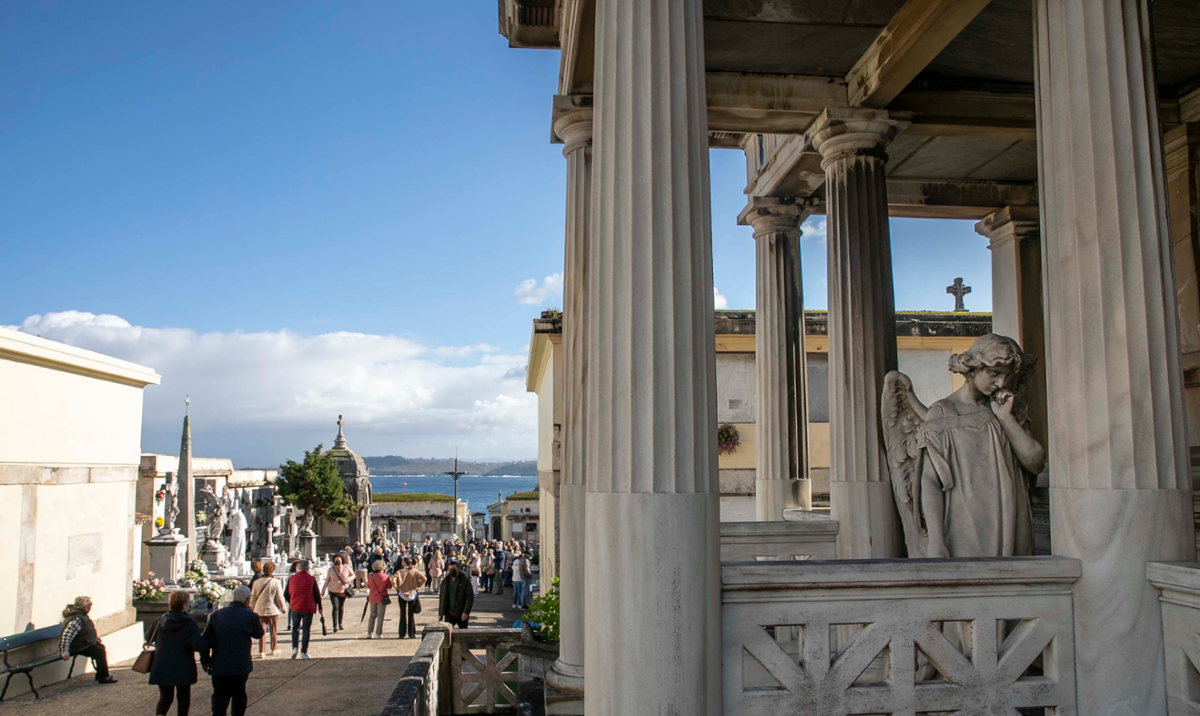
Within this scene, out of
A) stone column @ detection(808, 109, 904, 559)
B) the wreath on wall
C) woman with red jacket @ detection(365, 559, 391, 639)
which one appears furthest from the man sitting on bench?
the wreath on wall

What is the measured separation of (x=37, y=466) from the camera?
11.3 metres

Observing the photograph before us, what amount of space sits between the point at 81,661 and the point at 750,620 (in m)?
11.4

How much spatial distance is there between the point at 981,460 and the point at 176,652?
774 cm

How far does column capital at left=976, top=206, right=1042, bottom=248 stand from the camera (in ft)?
40.1

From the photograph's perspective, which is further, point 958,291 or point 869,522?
point 958,291

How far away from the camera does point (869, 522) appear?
7.81 m

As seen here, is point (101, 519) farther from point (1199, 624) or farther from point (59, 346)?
point (1199, 624)

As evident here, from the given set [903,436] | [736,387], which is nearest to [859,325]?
[903,436]

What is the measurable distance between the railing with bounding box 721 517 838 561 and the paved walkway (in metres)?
4.43

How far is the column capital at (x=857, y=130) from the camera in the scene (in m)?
8.45

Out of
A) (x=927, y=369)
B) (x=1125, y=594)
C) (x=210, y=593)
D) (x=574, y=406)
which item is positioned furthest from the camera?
(x=927, y=369)

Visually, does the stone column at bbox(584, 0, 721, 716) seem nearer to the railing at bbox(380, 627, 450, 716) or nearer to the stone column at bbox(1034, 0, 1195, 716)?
the stone column at bbox(1034, 0, 1195, 716)

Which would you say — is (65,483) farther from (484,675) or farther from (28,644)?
(484,675)

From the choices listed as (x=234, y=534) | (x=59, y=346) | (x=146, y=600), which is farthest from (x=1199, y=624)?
(x=234, y=534)
